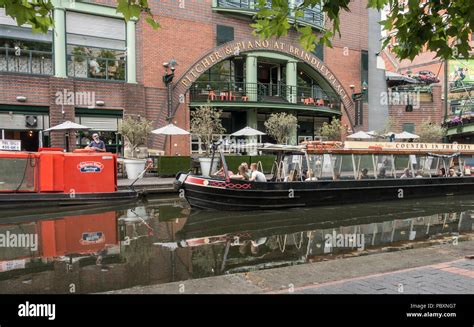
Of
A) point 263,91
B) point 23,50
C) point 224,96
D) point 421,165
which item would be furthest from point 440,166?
point 23,50

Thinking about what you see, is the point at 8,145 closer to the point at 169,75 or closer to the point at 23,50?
the point at 23,50

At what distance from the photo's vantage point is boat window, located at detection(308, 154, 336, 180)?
51.9 feet

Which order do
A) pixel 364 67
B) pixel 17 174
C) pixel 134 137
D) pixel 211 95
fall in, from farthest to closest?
pixel 364 67 → pixel 211 95 → pixel 134 137 → pixel 17 174

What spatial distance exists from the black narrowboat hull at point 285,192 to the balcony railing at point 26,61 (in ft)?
41.3

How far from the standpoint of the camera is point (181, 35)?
26719 mm

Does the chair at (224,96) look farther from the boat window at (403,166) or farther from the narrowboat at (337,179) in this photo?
the boat window at (403,166)

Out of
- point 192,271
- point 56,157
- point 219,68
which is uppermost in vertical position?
point 219,68

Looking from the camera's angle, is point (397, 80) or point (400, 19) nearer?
point (400, 19)

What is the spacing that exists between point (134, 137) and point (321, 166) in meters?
11.0

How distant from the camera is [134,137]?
22.8m

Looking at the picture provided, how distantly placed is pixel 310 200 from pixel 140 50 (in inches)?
603

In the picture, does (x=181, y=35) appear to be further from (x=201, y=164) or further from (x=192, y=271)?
(x=192, y=271)
